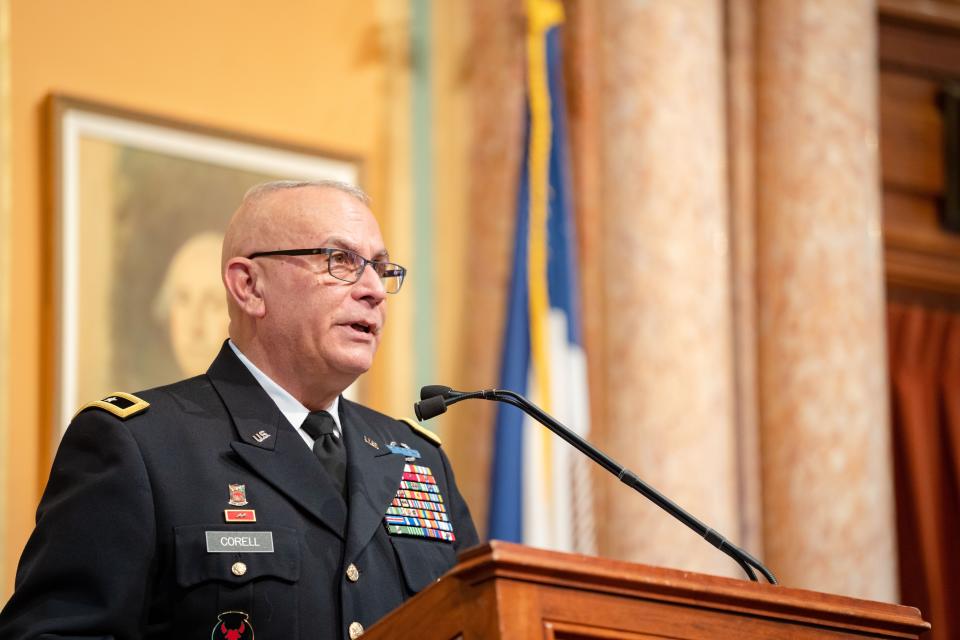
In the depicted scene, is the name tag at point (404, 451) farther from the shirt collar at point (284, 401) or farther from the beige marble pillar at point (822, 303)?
the beige marble pillar at point (822, 303)

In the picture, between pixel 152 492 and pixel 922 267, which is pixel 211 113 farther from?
pixel 922 267

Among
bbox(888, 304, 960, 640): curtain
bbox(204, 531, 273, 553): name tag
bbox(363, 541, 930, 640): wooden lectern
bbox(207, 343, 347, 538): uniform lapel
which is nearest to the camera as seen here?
bbox(363, 541, 930, 640): wooden lectern

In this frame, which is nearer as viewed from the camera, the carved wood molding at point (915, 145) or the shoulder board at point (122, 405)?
the shoulder board at point (122, 405)

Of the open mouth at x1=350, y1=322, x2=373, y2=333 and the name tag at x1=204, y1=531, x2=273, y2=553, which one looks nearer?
the name tag at x1=204, y1=531, x2=273, y2=553

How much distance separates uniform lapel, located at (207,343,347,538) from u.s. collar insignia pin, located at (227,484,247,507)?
40 millimetres

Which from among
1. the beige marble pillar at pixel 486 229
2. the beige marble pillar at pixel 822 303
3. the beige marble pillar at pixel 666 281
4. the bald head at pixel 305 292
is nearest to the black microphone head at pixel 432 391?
the bald head at pixel 305 292

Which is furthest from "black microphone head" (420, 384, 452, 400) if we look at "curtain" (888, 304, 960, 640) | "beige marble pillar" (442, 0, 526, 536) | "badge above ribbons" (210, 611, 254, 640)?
"curtain" (888, 304, 960, 640)

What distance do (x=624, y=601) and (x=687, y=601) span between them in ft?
0.35

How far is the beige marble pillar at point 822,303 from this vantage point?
4.96 meters

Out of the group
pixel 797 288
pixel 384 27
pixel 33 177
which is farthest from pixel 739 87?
pixel 33 177

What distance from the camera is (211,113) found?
4.83m

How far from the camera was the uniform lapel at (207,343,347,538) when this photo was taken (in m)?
2.59

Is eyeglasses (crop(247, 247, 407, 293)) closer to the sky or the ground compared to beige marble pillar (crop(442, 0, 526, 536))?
closer to the ground

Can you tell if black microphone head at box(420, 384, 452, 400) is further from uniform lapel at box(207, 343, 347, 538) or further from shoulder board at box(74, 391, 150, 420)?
shoulder board at box(74, 391, 150, 420)
